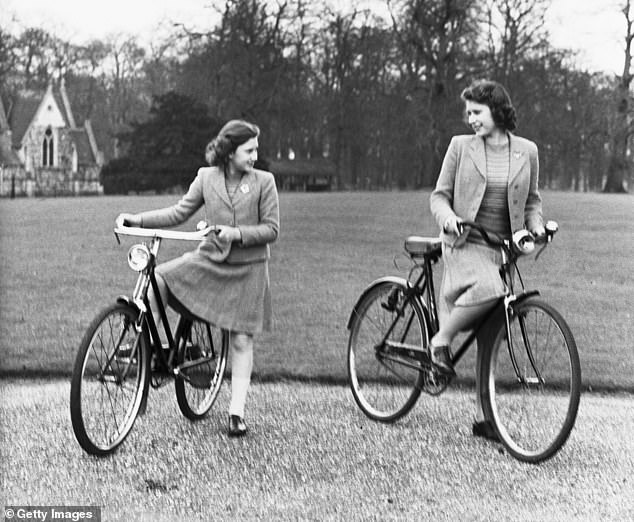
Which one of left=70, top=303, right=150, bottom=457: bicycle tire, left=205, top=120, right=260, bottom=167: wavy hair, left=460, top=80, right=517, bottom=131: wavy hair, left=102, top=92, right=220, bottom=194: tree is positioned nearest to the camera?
left=70, top=303, right=150, bottom=457: bicycle tire

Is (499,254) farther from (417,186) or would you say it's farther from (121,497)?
(121,497)

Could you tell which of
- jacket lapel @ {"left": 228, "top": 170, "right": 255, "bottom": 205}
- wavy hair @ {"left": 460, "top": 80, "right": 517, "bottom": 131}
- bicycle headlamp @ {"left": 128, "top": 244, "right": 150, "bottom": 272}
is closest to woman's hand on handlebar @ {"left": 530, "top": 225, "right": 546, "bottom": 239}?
wavy hair @ {"left": 460, "top": 80, "right": 517, "bottom": 131}

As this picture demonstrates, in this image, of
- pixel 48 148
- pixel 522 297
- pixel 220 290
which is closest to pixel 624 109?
pixel 522 297

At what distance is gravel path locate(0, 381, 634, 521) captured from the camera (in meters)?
2.99

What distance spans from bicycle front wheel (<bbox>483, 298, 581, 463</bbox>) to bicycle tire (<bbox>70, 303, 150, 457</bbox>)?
5.03ft

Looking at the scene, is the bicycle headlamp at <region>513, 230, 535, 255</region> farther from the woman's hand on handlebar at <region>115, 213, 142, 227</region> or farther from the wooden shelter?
the wooden shelter

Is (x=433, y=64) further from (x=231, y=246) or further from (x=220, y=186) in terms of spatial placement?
(x=231, y=246)

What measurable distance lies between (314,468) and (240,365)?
72 cm

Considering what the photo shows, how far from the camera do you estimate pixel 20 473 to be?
125 inches

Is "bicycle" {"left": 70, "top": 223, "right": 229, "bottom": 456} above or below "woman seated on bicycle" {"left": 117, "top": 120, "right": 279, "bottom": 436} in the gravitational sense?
below

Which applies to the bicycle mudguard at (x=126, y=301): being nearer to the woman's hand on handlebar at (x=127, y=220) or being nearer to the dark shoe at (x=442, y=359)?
the woman's hand on handlebar at (x=127, y=220)

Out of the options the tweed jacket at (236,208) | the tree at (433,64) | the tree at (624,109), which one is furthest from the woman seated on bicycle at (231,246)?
the tree at (624,109)

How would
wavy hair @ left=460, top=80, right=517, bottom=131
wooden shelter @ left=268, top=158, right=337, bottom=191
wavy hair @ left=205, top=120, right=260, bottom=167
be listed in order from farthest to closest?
wooden shelter @ left=268, top=158, right=337, bottom=191, wavy hair @ left=205, top=120, right=260, bottom=167, wavy hair @ left=460, top=80, right=517, bottom=131

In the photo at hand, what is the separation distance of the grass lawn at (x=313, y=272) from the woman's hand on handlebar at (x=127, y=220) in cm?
96
